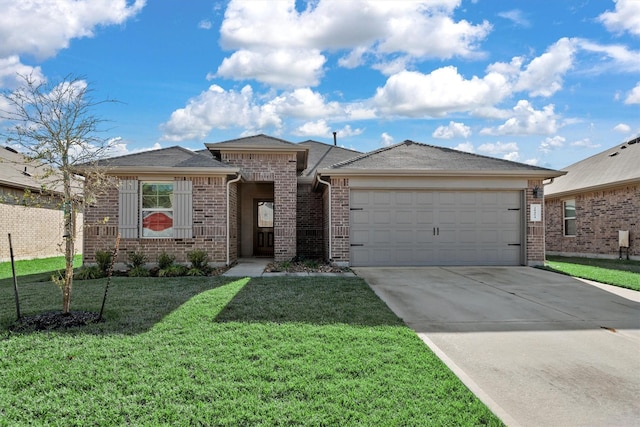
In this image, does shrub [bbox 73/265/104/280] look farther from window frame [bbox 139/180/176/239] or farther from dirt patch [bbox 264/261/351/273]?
dirt patch [bbox 264/261/351/273]

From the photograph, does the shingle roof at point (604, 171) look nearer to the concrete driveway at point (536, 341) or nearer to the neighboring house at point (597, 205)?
the neighboring house at point (597, 205)

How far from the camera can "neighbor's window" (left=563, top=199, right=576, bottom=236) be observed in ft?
52.6

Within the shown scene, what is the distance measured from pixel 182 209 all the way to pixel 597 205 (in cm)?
1486

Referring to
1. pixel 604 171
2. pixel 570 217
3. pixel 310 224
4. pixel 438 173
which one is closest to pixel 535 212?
pixel 438 173

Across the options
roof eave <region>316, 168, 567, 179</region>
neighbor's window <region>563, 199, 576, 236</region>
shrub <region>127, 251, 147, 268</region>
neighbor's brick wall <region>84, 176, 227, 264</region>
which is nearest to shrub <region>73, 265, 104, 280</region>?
shrub <region>127, 251, 147, 268</region>

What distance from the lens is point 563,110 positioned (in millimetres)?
11203

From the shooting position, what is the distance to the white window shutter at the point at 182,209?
10578mm

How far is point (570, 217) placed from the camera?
16281 millimetres

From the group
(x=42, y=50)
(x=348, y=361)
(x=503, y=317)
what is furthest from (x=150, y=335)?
(x=42, y=50)

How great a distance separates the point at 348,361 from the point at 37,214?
1594cm

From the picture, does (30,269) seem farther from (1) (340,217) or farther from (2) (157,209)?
(1) (340,217)

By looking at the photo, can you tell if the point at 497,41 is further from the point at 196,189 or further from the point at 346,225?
the point at 196,189

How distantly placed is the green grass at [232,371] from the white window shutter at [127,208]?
494 cm

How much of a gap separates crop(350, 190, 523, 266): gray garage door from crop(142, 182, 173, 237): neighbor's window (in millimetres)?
5080
